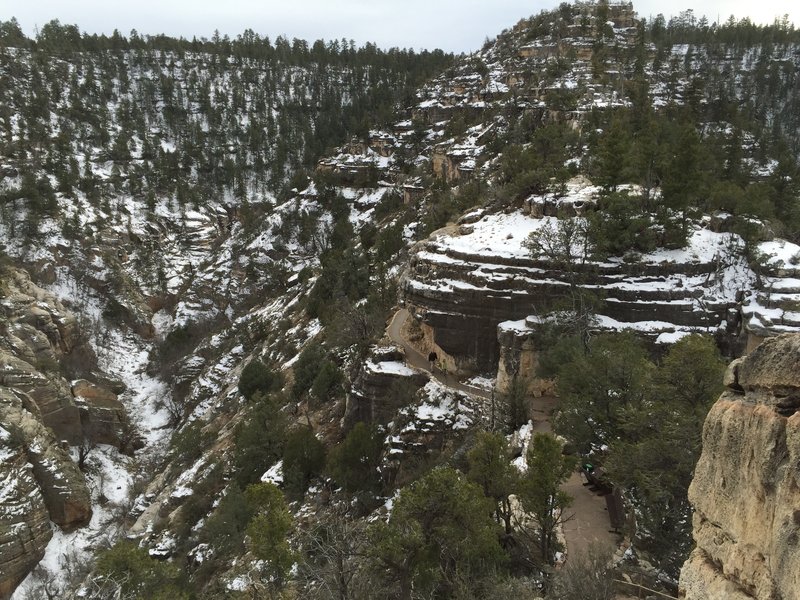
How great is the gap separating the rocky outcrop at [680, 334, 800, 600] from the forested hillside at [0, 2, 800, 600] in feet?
14.6

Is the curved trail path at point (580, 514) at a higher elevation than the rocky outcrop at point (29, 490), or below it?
higher

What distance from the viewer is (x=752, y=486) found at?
481cm

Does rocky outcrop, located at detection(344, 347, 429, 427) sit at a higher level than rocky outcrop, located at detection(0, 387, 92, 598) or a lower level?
higher

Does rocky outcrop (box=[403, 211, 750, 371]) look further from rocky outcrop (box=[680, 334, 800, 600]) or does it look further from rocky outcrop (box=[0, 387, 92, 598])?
rocky outcrop (box=[0, 387, 92, 598])

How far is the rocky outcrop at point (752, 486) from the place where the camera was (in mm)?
4316

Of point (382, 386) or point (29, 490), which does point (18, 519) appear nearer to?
point (29, 490)

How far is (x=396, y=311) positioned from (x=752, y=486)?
2768 centimetres

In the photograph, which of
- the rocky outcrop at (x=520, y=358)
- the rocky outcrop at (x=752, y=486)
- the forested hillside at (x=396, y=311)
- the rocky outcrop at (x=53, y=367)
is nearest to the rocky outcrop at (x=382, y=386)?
the forested hillside at (x=396, y=311)

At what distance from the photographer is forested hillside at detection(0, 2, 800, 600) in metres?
12.2

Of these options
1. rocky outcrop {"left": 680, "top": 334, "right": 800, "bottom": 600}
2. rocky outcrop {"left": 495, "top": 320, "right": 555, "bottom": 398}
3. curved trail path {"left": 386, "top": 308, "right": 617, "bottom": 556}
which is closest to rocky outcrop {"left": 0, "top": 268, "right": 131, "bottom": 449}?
rocky outcrop {"left": 495, "top": 320, "right": 555, "bottom": 398}

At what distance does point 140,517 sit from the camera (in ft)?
99.6

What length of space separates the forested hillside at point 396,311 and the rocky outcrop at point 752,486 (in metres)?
4.44

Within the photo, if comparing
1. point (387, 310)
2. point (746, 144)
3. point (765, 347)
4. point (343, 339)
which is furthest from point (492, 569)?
Result: point (746, 144)

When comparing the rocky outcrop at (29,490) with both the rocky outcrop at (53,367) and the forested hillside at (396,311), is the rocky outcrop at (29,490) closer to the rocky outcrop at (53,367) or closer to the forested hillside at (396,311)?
the forested hillside at (396,311)
